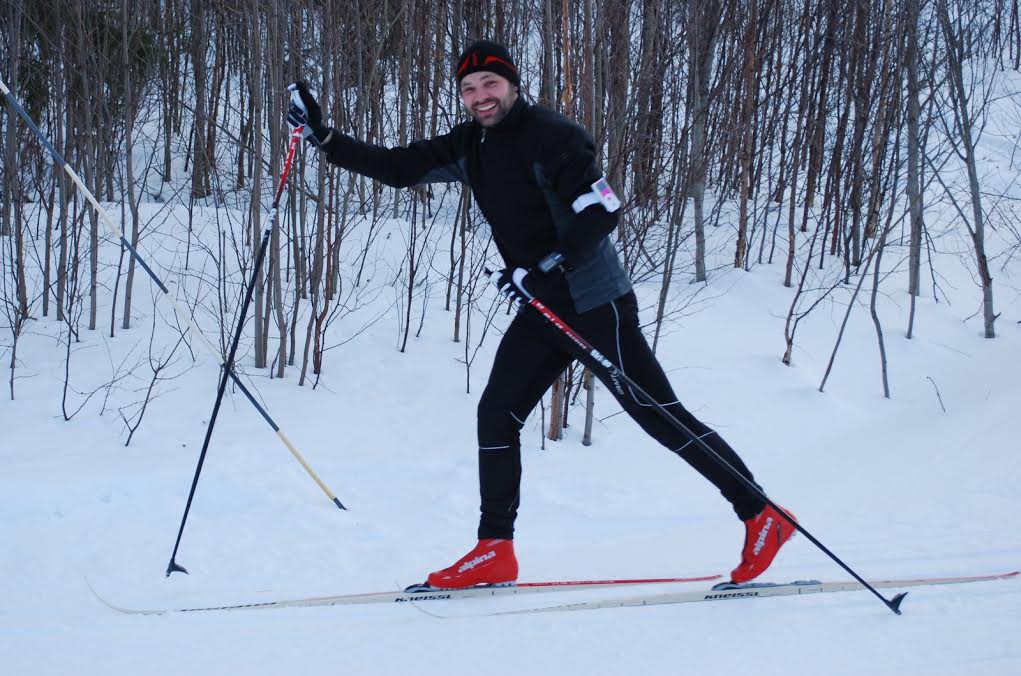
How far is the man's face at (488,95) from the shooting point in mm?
2635

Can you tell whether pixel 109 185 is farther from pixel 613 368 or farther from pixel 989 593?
pixel 989 593

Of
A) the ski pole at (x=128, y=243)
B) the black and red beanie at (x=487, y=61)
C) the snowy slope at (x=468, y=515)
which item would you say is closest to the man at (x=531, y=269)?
the black and red beanie at (x=487, y=61)

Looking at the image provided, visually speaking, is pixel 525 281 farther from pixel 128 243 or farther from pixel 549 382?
pixel 128 243

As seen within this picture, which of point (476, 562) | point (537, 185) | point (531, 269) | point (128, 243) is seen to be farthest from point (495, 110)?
point (128, 243)

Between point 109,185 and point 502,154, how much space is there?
490 cm

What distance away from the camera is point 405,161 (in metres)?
2.95

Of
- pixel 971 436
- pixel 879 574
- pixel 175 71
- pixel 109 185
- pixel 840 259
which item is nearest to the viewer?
pixel 879 574

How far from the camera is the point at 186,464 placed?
4031 mm

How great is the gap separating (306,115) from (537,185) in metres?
0.89

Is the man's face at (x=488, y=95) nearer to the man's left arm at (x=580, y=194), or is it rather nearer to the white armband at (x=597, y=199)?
the man's left arm at (x=580, y=194)

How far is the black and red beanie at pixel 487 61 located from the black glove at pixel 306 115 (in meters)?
0.58

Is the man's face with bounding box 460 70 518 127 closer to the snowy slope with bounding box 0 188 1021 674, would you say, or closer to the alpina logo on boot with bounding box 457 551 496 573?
the alpina logo on boot with bounding box 457 551 496 573

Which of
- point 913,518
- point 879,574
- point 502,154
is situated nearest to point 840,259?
point 913,518

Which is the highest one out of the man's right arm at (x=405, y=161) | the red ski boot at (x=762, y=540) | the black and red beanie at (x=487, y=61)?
the black and red beanie at (x=487, y=61)
